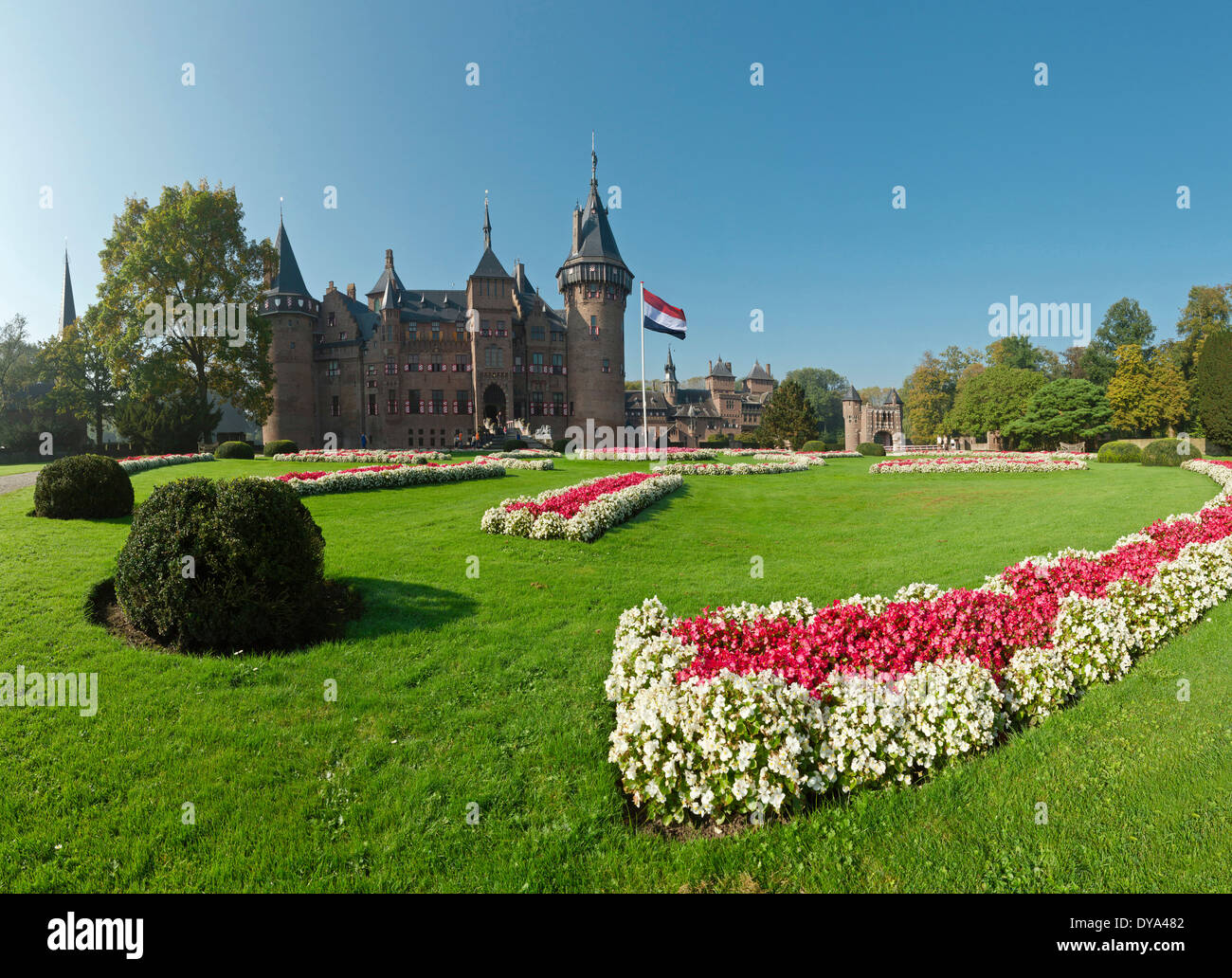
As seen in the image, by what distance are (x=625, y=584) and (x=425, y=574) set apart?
308 centimetres

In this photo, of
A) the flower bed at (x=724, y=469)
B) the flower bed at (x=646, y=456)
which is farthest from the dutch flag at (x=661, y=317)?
the flower bed at (x=724, y=469)

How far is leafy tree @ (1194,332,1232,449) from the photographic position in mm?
40094

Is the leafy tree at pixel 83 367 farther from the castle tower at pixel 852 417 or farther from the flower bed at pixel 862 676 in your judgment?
the castle tower at pixel 852 417

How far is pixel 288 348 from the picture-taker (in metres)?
54.7

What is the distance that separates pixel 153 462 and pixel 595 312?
3919 cm

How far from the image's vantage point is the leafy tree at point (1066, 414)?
182 ft

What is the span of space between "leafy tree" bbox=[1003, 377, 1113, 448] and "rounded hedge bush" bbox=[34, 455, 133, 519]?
6996cm

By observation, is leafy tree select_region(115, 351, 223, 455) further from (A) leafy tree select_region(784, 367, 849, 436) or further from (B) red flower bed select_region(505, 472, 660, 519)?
(A) leafy tree select_region(784, 367, 849, 436)

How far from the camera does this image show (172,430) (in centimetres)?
3281

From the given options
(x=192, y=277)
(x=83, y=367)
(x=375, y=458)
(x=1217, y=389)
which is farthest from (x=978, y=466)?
(x=83, y=367)

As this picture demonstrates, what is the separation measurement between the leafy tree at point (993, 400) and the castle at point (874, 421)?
29.1 ft

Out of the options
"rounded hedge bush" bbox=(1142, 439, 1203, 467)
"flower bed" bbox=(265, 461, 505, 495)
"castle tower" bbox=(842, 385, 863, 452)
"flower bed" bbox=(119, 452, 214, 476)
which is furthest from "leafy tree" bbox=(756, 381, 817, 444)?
"flower bed" bbox=(119, 452, 214, 476)

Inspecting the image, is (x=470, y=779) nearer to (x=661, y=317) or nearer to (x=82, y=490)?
(x=82, y=490)
